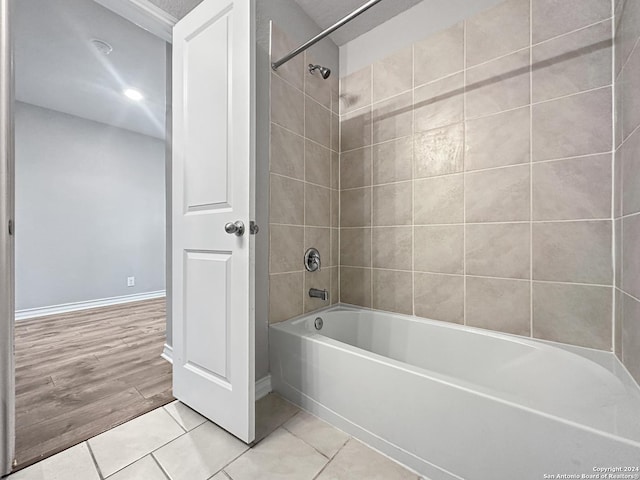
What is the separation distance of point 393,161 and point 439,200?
411 millimetres

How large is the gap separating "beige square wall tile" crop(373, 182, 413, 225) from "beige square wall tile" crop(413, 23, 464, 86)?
672 mm

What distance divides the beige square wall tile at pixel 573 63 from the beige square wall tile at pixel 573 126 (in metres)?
0.05

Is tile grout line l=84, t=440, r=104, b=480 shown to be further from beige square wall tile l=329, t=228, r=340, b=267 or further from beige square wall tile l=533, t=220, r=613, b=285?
beige square wall tile l=533, t=220, r=613, b=285

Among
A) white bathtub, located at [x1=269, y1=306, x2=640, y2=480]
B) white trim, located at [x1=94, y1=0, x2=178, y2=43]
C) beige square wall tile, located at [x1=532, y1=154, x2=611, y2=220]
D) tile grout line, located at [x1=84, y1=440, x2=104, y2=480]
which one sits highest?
white trim, located at [x1=94, y1=0, x2=178, y2=43]

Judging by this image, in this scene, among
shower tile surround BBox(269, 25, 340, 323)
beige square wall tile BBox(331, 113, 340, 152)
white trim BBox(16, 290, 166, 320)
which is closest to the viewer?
shower tile surround BBox(269, 25, 340, 323)

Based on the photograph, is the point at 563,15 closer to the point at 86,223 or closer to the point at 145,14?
the point at 145,14

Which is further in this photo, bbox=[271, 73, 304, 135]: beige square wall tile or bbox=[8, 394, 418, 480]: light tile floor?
bbox=[271, 73, 304, 135]: beige square wall tile

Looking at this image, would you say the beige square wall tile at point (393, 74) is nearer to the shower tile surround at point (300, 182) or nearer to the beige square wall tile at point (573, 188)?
the shower tile surround at point (300, 182)

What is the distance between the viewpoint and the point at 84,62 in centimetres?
238

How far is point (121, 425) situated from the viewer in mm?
1250

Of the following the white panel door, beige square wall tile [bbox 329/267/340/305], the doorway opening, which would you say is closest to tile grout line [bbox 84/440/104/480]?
the doorway opening

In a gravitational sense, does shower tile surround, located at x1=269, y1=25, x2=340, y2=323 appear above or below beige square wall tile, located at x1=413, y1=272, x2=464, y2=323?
above

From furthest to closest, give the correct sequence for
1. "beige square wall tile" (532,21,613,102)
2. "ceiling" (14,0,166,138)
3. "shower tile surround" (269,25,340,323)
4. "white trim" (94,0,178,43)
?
"ceiling" (14,0,166,138) → "shower tile surround" (269,25,340,323) → "white trim" (94,0,178,43) → "beige square wall tile" (532,21,613,102)

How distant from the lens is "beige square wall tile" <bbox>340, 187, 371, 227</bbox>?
192cm
